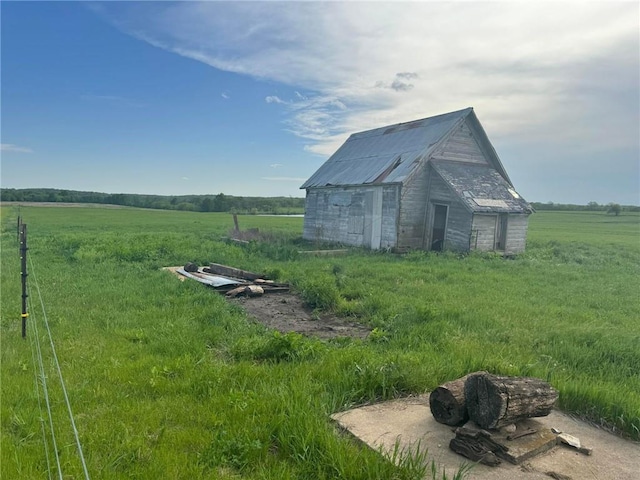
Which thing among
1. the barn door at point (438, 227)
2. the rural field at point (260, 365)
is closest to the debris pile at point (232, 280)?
the rural field at point (260, 365)

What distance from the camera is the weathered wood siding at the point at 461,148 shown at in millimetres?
20203

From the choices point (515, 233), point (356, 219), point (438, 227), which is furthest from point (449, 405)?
point (356, 219)

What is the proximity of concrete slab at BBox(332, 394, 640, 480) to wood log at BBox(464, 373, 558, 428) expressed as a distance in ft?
1.07

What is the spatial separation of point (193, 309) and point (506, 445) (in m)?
6.16

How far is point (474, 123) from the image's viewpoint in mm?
20812

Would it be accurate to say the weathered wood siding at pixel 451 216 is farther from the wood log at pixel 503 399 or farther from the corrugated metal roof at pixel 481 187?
the wood log at pixel 503 399

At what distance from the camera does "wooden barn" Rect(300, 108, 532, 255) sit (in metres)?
18.6

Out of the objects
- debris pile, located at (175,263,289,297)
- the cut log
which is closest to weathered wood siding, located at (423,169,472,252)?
debris pile, located at (175,263,289,297)

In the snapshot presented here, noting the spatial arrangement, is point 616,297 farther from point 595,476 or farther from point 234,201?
point 234,201

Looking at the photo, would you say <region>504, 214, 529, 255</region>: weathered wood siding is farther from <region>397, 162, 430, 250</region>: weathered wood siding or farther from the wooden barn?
<region>397, 162, 430, 250</region>: weathered wood siding

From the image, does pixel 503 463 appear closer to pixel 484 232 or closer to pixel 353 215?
pixel 484 232

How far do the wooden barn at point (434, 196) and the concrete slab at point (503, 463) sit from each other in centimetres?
1421

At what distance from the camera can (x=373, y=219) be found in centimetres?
2039

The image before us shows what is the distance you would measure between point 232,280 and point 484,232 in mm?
11327
